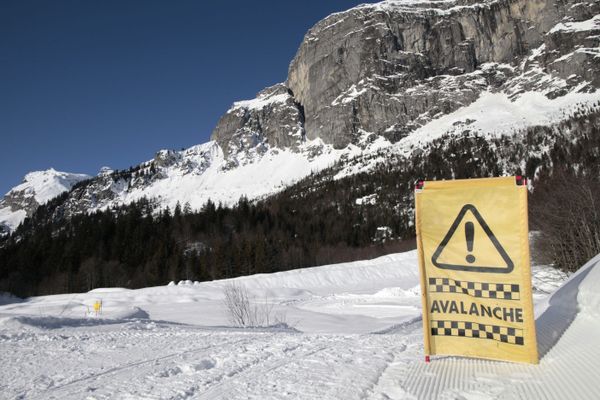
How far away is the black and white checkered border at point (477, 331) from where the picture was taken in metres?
3.58

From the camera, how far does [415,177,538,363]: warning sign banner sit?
355cm

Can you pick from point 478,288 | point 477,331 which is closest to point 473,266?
point 478,288

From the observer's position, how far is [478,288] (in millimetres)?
3766

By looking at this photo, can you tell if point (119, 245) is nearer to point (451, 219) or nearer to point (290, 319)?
point (290, 319)

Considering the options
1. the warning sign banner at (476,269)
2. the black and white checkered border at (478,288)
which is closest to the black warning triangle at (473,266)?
the warning sign banner at (476,269)

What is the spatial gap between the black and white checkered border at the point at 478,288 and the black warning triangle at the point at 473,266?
14 centimetres

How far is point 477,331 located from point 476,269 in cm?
62

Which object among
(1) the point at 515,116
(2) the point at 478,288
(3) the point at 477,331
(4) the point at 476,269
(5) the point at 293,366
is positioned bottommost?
(5) the point at 293,366

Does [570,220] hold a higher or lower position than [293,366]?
higher

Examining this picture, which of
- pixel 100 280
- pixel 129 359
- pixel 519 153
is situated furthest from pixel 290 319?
pixel 519 153

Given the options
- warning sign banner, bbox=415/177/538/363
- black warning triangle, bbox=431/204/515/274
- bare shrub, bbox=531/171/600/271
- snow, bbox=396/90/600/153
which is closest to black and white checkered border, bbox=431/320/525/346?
warning sign banner, bbox=415/177/538/363

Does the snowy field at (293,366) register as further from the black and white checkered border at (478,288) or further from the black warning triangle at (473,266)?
the black warning triangle at (473,266)

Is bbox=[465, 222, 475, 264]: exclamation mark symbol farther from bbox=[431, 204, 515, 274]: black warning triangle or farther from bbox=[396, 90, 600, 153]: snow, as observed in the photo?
bbox=[396, 90, 600, 153]: snow

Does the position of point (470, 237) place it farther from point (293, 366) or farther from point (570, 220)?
point (570, 220)
